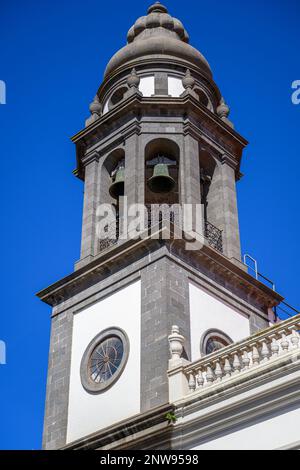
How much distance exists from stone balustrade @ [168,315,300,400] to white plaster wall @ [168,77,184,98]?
382 inches

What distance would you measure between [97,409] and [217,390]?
434 cm

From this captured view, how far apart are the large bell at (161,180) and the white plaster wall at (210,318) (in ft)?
10.8

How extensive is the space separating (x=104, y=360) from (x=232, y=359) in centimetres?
447

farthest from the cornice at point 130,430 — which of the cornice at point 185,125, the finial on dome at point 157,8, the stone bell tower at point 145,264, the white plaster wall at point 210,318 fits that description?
the finial on dome at point 157,8

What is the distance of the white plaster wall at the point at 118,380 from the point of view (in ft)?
67.4

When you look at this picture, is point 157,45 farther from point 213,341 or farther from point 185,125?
point 213,341

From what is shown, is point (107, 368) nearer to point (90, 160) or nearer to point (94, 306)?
point (94, 306)

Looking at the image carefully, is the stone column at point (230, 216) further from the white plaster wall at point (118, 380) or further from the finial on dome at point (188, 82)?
the white plaster wall at point (118, 380)

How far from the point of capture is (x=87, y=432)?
68.4 feet

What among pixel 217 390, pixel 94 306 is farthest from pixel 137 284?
pixel 217 390

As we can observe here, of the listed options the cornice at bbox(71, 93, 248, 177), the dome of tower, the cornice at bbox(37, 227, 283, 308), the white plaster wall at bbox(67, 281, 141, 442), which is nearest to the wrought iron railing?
the cornice at bbox(37, 227, 283, 308)

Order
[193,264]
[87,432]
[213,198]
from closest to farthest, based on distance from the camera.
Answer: [87,432], [193,264], [213,198]

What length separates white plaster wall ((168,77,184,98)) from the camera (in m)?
27.1

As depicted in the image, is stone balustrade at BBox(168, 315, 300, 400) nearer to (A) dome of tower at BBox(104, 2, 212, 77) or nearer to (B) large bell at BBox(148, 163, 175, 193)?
(B) large bell at BBox(148, 163, 175, 193)
